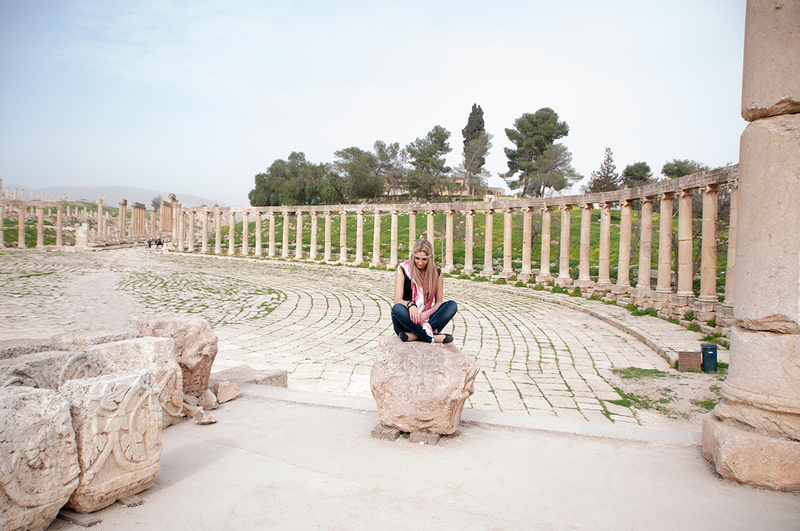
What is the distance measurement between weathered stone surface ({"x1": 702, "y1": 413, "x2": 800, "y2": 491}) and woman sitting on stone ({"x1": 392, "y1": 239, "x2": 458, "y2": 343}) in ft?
7.57

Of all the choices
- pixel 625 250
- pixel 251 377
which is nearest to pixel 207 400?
pixel 251 377

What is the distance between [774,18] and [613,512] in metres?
4.04

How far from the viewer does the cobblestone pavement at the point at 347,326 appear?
7629 mm

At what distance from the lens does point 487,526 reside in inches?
118

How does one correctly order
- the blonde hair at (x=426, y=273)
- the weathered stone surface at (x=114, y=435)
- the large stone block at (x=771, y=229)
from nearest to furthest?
the weathered stone surface at (x=114, y=435), the large stone block at (x=771, y=229), the blonde hair at (x=426, y=273)

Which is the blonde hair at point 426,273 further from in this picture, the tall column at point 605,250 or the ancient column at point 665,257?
the tall column at point 605,250

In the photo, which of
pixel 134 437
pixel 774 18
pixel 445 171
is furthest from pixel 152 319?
pixel 445 171

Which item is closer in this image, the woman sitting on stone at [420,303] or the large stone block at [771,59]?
the large stone block at [771,59]

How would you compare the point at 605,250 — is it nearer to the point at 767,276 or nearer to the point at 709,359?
the point at 709,359

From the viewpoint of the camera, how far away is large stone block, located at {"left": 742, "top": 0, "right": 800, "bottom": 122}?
3934 millimetres

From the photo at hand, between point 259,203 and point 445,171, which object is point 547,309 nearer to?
point 445,171

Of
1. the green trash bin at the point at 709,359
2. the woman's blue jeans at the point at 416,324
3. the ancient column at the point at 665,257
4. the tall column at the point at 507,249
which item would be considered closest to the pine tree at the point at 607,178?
the tall column at the point at 507,249

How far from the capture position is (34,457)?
2643mm

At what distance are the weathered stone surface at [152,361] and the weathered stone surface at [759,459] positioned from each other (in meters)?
4.42
